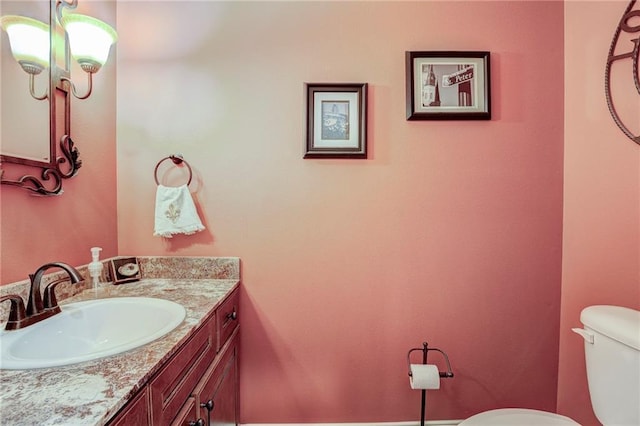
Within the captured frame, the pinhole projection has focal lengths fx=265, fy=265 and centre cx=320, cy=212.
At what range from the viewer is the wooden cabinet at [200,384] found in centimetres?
60

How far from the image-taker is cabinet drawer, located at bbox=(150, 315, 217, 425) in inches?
25.1

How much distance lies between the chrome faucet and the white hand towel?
462mm

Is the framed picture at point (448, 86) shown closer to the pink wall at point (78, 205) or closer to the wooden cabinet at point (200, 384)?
the wooden cabinet at point (200, 384)

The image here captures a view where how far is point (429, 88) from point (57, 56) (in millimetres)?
1585

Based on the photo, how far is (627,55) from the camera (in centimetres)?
112

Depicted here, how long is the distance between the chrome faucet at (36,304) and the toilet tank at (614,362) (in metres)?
1.73

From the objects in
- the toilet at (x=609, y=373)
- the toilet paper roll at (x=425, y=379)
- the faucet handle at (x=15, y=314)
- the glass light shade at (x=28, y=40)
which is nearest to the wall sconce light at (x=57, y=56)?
the glass light shade at (x=28, y=40)

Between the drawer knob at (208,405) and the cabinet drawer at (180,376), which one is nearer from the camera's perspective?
the cabinet drawer at (180,376)

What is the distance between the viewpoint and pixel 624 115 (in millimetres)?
1130

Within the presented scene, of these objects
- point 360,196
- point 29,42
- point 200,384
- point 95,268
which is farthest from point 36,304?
point 360,196

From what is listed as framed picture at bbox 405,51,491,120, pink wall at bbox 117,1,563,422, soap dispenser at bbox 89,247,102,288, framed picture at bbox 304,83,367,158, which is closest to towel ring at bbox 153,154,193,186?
pink wall at bbox 117,1,563,422

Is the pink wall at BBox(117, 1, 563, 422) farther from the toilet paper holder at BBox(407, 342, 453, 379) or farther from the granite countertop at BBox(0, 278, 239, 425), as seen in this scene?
the granite countertop at BBox(0, 278, 239, 425)

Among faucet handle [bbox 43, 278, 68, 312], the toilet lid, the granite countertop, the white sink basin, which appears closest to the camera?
the granite countertop

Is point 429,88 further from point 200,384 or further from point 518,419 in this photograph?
point 200,384
